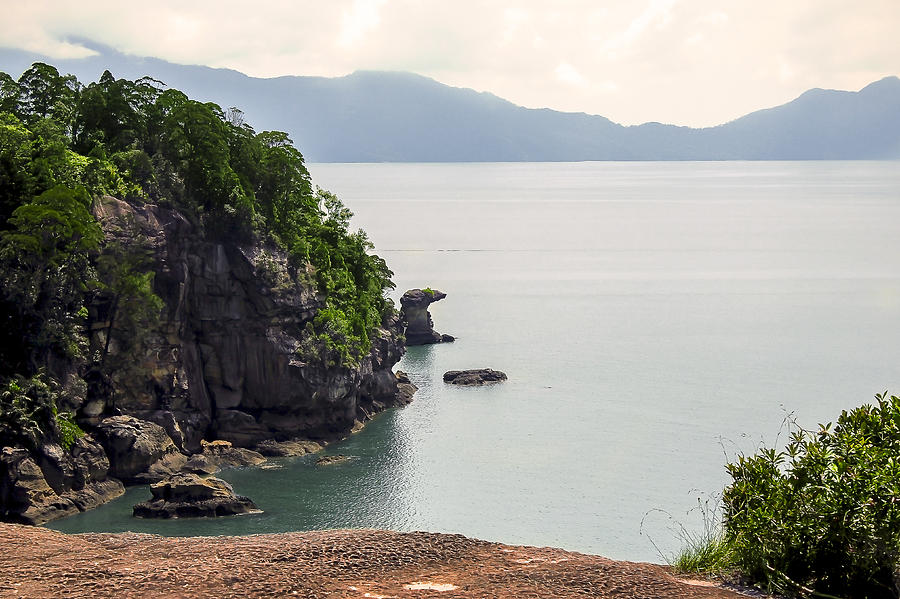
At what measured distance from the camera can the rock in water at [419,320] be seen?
344 ft

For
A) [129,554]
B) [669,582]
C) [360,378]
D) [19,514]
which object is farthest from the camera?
[360,378]

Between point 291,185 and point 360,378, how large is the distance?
16.0 metres

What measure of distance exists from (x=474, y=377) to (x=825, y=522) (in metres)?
69.4

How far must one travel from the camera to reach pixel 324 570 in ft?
55.0

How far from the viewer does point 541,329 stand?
107312 mm

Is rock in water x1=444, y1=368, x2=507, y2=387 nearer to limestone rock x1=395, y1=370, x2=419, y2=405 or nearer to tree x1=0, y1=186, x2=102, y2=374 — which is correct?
limestone rock x1=395, y1=370, x2=419, y2=405

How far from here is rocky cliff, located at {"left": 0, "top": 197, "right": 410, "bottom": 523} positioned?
58.0 m

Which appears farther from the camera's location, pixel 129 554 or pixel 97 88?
pixel 97 88

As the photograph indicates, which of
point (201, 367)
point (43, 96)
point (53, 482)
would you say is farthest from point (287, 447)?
point (43, 96)

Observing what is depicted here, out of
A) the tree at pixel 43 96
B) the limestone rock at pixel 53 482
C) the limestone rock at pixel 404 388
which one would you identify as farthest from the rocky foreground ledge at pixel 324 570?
the limestone rock at pixel 404 388

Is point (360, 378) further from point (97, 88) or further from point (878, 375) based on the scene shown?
point (878, 375)

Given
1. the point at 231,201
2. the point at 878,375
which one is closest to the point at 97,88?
the point at 231,201

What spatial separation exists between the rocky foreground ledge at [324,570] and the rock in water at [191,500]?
34.4 meters

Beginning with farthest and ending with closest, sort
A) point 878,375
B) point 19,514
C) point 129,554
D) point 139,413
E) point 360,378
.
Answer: point 878,375, point 360,378, point 139,413, point 19,514, point 129,554
